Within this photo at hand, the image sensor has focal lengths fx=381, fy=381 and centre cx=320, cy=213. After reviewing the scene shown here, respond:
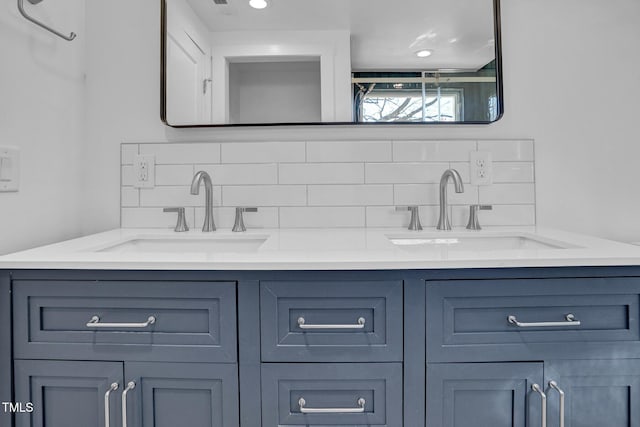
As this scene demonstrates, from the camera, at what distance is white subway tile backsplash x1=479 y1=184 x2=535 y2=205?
1.42 m

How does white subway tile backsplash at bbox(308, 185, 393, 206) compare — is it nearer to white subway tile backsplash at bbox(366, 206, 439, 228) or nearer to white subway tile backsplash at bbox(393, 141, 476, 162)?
white subway tile backsplash at bbox(366, 206, 439, 228)

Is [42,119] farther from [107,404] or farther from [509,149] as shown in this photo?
[509,149]

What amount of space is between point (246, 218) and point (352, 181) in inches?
16.4

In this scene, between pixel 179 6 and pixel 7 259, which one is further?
pixel 179 6

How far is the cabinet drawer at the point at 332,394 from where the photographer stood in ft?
2.79

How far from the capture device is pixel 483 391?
854 mm

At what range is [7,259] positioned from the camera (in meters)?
0.85

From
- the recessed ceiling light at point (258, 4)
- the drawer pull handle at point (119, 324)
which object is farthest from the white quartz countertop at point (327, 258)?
the recessed ceiling light at point (258, 4)

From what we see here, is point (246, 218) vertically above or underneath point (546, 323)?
above

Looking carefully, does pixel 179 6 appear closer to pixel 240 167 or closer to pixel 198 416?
pixel 240 167

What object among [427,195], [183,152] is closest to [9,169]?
[183,152]

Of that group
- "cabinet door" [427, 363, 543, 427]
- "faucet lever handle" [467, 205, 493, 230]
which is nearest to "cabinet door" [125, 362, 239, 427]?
"cabinet door" [427, 363, 543, 427]

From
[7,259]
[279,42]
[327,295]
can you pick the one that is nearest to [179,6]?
[279,42]

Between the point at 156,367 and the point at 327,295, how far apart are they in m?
0.42
